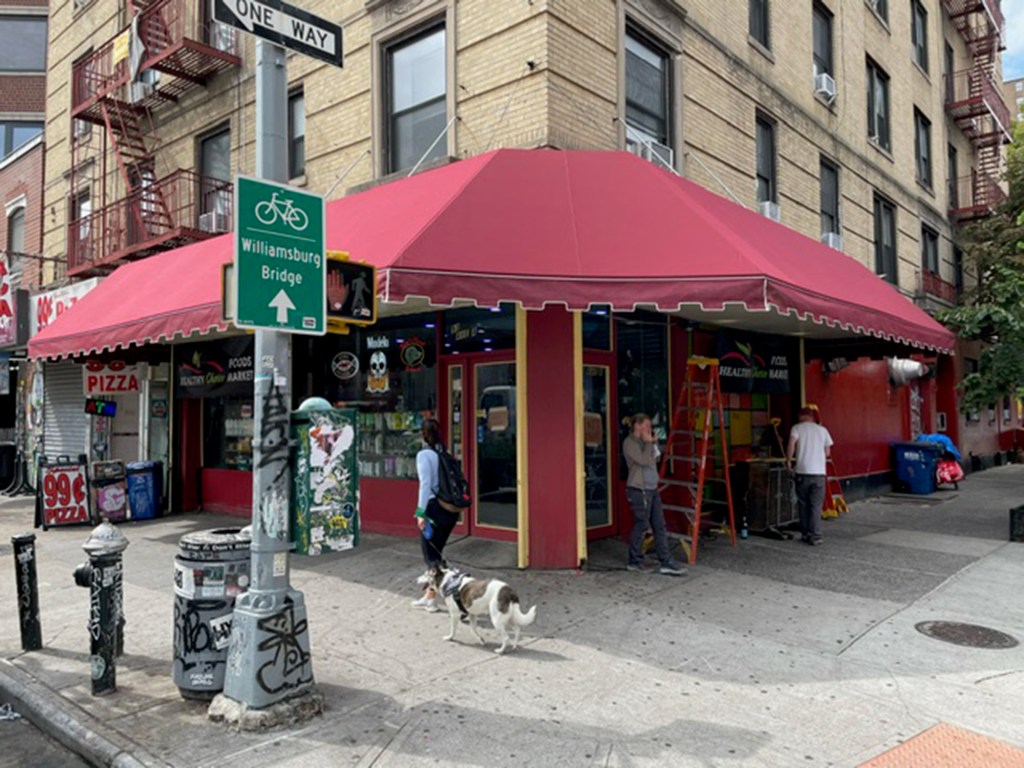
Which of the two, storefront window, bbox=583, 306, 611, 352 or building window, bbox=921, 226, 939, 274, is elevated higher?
building window, bbox=921, 226, 939, 274

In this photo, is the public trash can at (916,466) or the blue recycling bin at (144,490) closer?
the blue recycling bin at (144,490)

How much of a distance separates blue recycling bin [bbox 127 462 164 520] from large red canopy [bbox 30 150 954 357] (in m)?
3.50

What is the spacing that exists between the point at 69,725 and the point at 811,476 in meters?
8.67

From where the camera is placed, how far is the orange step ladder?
8.89 metres

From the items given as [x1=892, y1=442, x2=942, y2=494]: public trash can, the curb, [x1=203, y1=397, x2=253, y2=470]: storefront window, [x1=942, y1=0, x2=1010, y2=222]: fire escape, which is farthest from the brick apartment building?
the curb

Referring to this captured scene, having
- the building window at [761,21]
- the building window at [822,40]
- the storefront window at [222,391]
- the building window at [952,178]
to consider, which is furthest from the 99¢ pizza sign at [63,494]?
the building window at [952,178]

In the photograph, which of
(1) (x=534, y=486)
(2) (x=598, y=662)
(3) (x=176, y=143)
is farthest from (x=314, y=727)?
(3) (x=176, y=143)

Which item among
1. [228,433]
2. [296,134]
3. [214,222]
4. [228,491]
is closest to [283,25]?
[296,134]

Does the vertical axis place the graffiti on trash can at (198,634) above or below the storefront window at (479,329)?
below

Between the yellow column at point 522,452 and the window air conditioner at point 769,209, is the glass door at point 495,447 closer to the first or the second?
the yellow column at point 522,452

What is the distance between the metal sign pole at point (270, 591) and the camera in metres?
4.36

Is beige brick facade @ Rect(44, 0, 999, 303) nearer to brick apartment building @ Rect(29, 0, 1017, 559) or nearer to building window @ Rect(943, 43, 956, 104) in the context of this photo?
brick apartment building @ Rect(29, 0, 1017, 559)

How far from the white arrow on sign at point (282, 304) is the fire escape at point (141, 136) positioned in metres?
8.87

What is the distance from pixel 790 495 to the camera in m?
10.6
